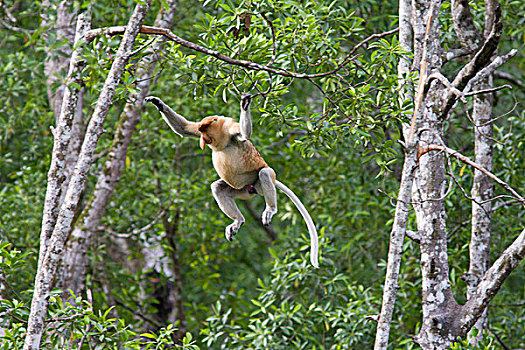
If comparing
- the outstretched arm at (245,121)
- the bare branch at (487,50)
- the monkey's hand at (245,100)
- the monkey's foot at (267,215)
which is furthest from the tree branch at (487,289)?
the monkey's hand at (245,100)

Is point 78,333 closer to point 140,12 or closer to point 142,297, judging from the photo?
point 140,12

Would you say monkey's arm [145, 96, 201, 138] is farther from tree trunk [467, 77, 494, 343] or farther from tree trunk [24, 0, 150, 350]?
tree trunk [467, 77, 494, 343]

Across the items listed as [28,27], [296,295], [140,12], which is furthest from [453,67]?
[28,27]

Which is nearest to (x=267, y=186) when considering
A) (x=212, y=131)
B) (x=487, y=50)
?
(x=212, y=131)

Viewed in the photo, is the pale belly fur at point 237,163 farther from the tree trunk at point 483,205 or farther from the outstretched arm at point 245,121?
the tree trunk at point 483,205

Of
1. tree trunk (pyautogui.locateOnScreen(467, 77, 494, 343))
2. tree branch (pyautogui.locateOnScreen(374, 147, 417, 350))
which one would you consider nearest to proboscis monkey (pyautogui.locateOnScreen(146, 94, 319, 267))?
tree branch (pyautogui.locateOnScreen(374, 147, 417, 350))

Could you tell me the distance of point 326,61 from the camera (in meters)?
3.74

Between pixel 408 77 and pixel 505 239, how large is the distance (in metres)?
2.49

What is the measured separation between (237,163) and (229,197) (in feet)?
1.22

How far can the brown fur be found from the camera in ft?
9.56

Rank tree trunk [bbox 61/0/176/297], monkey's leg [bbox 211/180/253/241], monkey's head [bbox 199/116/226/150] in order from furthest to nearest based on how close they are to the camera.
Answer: tree trunk [bbox 61/0/176/297] < monkey's leg [bbox 211/180/253/241] < monkey's head [bbox 199/116/226/150]

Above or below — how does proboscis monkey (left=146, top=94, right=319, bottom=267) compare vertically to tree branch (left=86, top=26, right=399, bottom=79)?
below

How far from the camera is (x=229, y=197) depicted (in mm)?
3342

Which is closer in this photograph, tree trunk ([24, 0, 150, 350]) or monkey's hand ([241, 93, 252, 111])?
monkey's hand ([241, 93, 252, 111])
